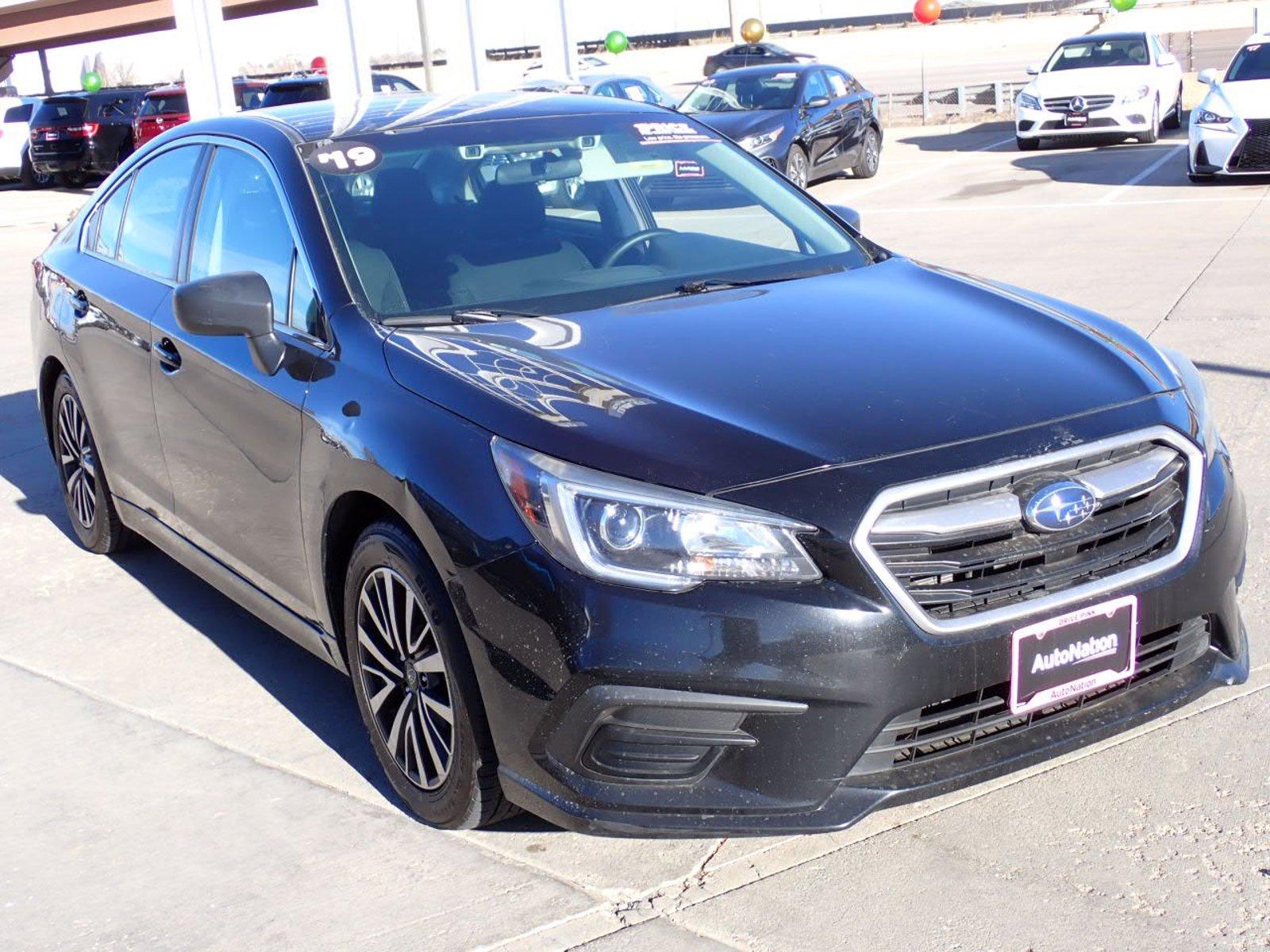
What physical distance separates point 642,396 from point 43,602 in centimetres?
315

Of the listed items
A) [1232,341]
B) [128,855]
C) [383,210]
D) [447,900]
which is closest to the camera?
[447,900]

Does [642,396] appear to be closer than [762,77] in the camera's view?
Yes

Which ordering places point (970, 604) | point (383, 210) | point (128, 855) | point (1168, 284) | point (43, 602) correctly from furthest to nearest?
point (1168, 284) < point (43, 602) < point (383, 210) < point (128, 855) < point (970, 604)

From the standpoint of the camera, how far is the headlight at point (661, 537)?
9.68 feet

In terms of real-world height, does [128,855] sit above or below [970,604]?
below

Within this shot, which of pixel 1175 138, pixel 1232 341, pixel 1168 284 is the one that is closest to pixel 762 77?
pixel 1175 138

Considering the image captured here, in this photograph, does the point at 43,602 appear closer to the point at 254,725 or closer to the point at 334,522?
the point at 254,725

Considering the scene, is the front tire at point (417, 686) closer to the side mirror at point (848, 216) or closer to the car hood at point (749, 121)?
the side mirror at point (848, 216)

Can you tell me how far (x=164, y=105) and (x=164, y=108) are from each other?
0.06 metres

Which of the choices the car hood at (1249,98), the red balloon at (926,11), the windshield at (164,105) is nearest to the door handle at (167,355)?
the car hood at (1249,98)

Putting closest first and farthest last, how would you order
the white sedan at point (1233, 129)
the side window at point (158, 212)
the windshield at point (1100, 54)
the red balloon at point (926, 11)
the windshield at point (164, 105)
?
the side window at point (158, 212) → the white sedan at point (1233, 129) → the windshield at point (1100, 54) → the windshield at point (164, 105) → the red balloon at point (926, 11)

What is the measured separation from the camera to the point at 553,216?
438 cm

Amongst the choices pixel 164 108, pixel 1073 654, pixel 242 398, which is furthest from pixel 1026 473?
pixel 164 108

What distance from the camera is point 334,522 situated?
3693mm
